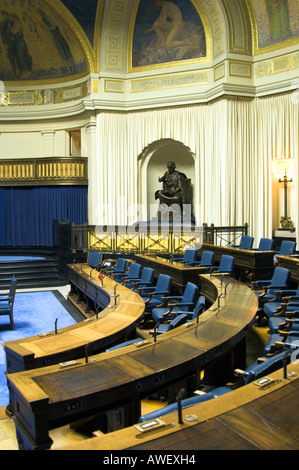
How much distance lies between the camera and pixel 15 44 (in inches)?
665

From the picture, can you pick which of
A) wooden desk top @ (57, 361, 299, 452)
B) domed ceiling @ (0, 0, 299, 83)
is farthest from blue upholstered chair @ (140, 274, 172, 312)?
domed ceiling @ (0, 0, 299, 83)

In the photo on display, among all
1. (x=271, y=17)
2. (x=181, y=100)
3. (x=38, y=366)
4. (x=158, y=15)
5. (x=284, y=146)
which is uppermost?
(x=158, y=15)

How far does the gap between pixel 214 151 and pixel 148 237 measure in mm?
3729

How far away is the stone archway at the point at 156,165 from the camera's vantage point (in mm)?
15952

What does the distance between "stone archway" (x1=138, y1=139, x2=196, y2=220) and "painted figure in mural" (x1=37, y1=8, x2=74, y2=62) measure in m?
4.78

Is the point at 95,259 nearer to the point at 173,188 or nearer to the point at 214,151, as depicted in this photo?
the point at 173,188

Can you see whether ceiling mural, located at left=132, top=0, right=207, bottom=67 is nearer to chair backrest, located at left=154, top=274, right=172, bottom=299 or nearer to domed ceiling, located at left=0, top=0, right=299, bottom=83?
domed ceiling, located at left=0, top=0, right=299, bottom=83

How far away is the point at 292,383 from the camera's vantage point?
106 inches

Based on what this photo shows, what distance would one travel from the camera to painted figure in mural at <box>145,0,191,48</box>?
14.6 m

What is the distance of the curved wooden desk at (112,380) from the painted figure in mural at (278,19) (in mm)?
11162

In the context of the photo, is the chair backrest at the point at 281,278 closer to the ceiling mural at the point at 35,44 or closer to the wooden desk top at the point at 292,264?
the wooden desk top at the point at 292,264

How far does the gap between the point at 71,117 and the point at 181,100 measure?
4.83 metres

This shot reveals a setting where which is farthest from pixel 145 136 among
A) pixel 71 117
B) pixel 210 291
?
pixel 210 291
